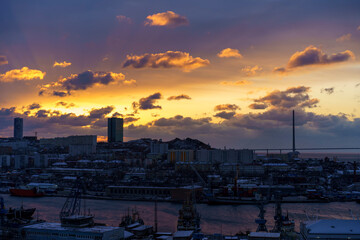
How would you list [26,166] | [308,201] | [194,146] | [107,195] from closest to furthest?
[308,201] < [107,195] < [26,166] < [194,146]

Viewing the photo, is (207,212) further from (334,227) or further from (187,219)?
(334,227)

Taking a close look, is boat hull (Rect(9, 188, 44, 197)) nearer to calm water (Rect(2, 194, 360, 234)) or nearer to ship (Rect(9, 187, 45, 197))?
ship (Rect(9, 187, 45, 197))

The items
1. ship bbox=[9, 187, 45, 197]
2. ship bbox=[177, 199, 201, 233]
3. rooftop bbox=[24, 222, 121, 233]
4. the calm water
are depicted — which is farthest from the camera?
ship bbox=[9, 187, 45, 197]

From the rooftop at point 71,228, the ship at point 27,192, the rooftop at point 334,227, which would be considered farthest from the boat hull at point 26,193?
the rooftop at point 334,227

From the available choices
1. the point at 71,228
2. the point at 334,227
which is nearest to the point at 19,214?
the point at 71,228

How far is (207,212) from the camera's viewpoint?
55.3 ft

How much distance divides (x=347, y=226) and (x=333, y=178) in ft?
69.4

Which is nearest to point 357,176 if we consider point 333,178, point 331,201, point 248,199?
point 333,178

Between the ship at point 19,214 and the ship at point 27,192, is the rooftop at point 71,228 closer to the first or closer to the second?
the ship at point 19,214

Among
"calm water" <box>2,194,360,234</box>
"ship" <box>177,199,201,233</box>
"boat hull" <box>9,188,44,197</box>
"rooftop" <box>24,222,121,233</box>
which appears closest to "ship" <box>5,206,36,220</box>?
"calm water" <box>2,194,360,234</box>

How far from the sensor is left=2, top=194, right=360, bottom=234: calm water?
13765mm

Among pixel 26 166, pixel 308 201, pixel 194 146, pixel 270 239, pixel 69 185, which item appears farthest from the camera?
pixel 194 146

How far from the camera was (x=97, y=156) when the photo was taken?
4728 centimetres

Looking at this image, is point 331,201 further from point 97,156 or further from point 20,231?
point 97,156
